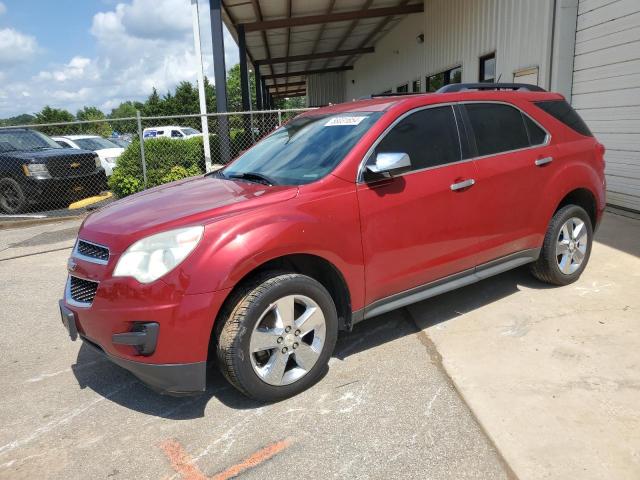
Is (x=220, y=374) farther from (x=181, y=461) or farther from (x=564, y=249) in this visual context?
(x=564, y=249)

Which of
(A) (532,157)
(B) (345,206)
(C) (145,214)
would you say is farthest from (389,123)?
(C) (145,214)

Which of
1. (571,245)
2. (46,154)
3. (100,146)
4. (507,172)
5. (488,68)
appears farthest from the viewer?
(100,146)

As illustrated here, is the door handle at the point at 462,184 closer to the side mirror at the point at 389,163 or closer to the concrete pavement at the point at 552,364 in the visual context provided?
the side mirror at the point at 389,163

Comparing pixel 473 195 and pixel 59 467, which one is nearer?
pixel 59 467

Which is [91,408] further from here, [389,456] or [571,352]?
[571,352]

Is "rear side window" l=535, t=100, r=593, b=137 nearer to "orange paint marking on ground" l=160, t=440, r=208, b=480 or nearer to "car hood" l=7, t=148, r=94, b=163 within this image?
"orange paint marking on ground" l=160, t=440, r=208, b=480

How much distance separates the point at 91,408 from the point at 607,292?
426cm

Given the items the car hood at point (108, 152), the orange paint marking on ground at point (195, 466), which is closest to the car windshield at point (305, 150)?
the orange paint marking on ground at point (195, 466)

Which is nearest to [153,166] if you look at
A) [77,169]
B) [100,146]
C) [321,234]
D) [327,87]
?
[77,169]

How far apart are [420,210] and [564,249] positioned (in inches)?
73.2

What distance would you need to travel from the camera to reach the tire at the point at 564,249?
172 inches

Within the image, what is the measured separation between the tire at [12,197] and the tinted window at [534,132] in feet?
32.1

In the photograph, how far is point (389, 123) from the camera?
136 inches

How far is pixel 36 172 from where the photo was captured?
10141 millimetres
